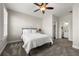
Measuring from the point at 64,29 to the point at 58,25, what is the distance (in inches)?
27.3

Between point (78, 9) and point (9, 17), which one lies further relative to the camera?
point (78, 9)

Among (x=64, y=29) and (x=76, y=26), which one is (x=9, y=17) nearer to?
(x=76, y=26)

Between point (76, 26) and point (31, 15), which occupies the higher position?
point (31, 15)

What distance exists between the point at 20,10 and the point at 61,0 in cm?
173

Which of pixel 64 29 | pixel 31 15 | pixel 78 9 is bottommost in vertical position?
pixel 64 29

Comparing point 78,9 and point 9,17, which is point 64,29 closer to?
point 78,9

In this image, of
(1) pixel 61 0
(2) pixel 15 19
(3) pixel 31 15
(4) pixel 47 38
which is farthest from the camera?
(4) pixel 47 38

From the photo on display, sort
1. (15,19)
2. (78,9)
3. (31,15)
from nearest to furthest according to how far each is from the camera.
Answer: (15,19)
(31,15)
(78,9)

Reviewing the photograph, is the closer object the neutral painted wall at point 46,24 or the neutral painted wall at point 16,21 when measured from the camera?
the neutral painted wall at point 16,21

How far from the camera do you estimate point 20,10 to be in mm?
2637

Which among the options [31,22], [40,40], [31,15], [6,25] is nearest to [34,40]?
[40,40]

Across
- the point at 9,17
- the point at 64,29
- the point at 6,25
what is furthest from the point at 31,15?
the point at 64,29

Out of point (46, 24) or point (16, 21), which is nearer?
point (16, 21)

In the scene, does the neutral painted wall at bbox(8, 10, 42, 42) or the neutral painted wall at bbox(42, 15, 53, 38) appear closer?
the neutral painted wall at bbox(8, 10, 42, 42)
